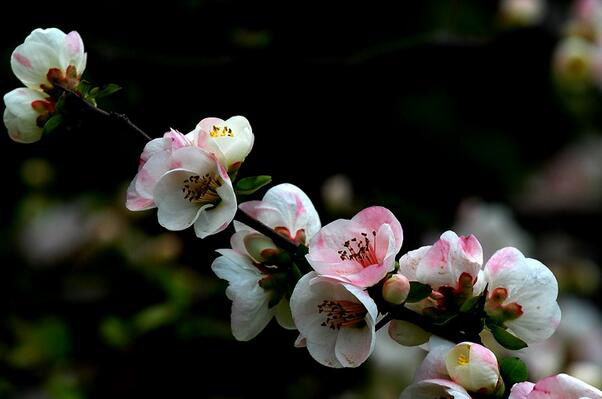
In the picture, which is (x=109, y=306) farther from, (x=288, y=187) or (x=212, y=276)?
(x=288, y=187)

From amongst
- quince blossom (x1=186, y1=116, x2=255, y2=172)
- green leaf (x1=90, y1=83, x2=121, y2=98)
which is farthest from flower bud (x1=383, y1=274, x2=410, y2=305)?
green leaf (x1=90, y1=83, x2=121, y2=98)

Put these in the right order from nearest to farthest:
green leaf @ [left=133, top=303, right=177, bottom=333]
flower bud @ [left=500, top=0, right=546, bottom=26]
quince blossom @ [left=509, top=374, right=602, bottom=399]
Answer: quince blossom @ [left=509, top=374, right=602, bottom=399]
green leaf @ [left=133, top=303, right=177, bottom=333]
flower bud @ [left=500, top=0, right=546, bottom=26]

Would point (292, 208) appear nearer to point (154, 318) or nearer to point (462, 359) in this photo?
point (462, 359)

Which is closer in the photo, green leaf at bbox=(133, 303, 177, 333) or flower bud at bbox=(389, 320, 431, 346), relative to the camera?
flower bud at bbox=(389, 320, 431, 346)

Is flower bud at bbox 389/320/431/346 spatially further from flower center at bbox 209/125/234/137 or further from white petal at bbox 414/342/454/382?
flower center at bbox 209/125/234/137

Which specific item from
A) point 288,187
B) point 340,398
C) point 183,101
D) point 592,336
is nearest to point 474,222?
point 592,336

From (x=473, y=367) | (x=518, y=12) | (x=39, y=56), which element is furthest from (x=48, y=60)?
(x=518, y=12)
